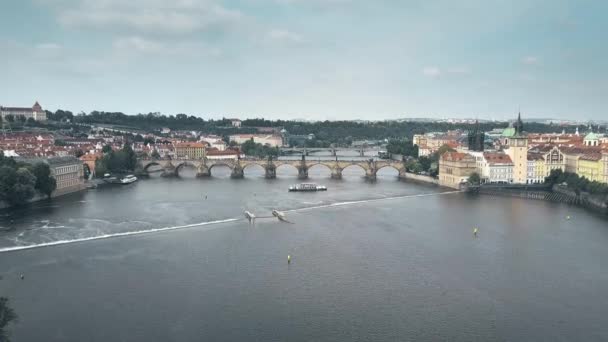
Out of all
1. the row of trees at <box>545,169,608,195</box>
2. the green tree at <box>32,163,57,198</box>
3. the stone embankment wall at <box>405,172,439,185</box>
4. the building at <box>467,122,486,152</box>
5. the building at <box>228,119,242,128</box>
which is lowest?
the stone embankment wall at <box>405,172,439,185</box>

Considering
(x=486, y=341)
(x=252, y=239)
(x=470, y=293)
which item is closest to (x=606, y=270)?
(x=470, y=293)

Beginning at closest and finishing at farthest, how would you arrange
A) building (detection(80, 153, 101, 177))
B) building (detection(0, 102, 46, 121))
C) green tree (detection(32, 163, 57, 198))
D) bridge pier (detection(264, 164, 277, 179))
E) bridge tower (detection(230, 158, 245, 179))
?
green tree (detection(32, 163, 57, 198)) → building (detection(80, 153, 101, 177)) → bridge tower (detection(230, 158, 245, 179)) → bridge pier (detection(264, 164, 277, 179)) → building (detection(0, 102, 46, 121))

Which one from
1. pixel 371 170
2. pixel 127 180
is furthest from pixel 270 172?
pixel 127 180

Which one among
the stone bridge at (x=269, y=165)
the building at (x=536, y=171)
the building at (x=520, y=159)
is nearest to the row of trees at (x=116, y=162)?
the stone bridge at (x=269, y=165)

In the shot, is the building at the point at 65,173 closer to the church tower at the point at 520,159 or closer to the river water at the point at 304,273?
the river water at the point at 304,273

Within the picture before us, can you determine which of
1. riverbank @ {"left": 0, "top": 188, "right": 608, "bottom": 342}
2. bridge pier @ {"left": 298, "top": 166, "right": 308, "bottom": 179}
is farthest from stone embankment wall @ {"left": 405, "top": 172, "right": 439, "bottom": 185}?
riverbank @ {"left": 0, "top": 188, "right": 608, "bottom": 342}

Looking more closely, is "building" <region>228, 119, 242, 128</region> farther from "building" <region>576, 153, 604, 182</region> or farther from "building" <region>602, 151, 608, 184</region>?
"building" <region>602, 151, 608, 184</region>

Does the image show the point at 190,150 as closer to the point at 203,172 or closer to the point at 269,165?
the point at 203,172
